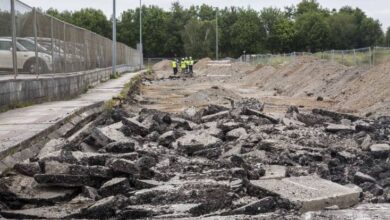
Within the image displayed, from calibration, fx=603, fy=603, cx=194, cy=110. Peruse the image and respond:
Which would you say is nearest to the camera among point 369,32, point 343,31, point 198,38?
point 198,38

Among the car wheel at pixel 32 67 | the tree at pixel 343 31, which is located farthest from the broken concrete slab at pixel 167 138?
the tree at pixel 343 31

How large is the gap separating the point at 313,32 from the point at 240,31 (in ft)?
44.3

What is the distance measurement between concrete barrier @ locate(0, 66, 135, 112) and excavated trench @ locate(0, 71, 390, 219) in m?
2.70

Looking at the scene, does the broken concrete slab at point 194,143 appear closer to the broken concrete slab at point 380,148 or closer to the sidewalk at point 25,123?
the sidewalk at point 25,123

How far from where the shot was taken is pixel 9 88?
12953mm

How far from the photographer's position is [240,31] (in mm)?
112625

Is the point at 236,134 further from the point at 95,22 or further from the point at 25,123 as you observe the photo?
the point at 95,22

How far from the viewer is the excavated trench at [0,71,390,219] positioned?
5852 millimetres

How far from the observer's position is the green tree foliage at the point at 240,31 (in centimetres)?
10962

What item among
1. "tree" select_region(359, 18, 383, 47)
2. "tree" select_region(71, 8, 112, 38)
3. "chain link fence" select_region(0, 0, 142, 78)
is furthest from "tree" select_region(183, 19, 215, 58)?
"chain link fence" select_region(0, 0, 142, 78)

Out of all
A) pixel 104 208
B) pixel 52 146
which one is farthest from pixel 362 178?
pixel 52 146

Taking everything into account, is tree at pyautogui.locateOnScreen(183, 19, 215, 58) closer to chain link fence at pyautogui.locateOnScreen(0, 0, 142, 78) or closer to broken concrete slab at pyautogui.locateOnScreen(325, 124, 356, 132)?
chain link fence at pyautogui.locateOnScreen(0, 0, 142, 78)

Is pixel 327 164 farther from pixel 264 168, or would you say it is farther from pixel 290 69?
pixel 290 69

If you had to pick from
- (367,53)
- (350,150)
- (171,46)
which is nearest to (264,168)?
(350,150)
